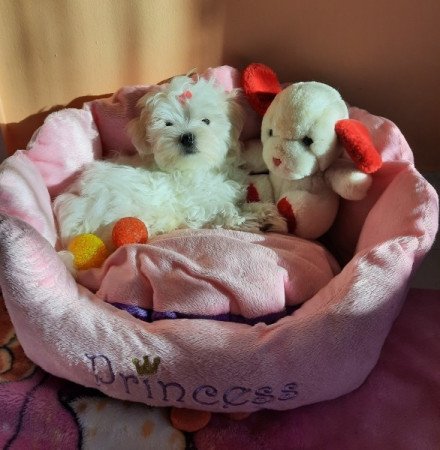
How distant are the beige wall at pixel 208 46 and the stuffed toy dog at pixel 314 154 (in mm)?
219

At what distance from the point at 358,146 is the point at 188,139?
0.38 metres

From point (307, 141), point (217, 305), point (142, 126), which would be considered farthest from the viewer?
point (142, 126)

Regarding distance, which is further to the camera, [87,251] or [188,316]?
[87,251]

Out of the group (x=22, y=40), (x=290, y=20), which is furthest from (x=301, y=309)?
(x=22, y=40)

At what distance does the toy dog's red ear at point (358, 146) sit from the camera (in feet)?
3.56

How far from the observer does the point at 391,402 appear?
1026 mm

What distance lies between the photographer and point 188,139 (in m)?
1.17

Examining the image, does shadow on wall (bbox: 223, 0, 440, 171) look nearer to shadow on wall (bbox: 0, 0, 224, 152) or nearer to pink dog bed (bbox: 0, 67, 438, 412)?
shadow on wall (bbox: 0, 0, 224, 152)

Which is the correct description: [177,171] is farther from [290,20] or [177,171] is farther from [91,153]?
[290,20]

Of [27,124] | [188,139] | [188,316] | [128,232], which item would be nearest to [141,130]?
[188,139]

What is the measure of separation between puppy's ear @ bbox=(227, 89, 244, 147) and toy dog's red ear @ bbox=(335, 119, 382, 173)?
10.6 inches

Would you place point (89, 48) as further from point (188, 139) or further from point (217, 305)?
point (217, 305)

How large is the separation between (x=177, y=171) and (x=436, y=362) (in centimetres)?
73

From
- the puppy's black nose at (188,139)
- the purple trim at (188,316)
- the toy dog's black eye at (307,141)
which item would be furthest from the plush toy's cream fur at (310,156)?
the purple trim at (188,316)
